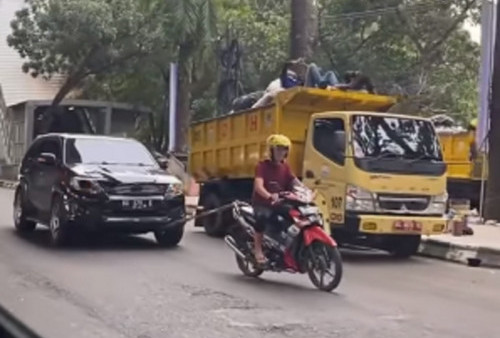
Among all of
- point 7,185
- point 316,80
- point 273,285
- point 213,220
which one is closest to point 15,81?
point 7,185

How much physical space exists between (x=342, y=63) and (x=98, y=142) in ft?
63.3

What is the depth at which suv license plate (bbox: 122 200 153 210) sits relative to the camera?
43.8 feet

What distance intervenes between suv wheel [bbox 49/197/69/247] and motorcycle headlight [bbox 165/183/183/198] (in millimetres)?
1540

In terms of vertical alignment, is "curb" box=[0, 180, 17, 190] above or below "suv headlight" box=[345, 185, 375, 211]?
below

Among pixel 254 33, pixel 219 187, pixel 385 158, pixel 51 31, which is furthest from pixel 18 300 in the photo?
pixel 51 31

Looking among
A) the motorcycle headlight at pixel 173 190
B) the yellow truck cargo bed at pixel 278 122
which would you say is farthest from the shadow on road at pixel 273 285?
the yellow truck cargo bed at pixel 278 122

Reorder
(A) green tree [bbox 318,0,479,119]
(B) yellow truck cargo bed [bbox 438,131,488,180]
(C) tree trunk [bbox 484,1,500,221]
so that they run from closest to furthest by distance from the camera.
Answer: (C) tree trunk [bbox 484,1,500,221]
(B) yellow truck cargo bed [bbox 438,131,488,180]
(A) green tree [bbox 318,0,479,119]

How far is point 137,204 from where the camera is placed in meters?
13.4

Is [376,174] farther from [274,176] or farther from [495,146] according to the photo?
[495,146]

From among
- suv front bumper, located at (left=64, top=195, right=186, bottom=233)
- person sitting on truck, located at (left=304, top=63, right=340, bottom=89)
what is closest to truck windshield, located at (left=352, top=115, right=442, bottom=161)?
person sitting on truck, located at (left=304, top=63, right=340, bottom=89)

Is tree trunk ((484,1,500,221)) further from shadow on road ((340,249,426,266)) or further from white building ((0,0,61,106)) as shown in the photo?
white building ((0,0,61,106))

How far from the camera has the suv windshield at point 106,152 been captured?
1424 centimetres

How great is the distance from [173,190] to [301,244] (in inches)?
148

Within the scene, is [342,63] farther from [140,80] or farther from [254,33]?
[140,80]
